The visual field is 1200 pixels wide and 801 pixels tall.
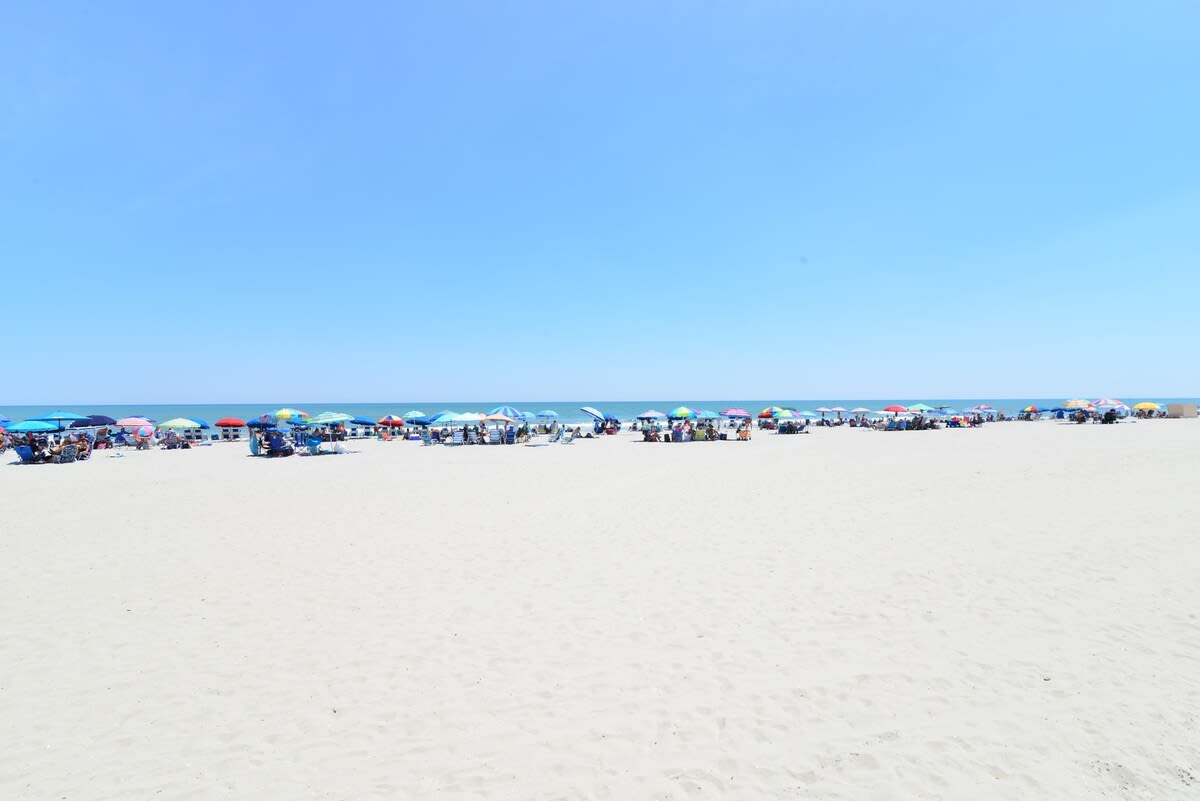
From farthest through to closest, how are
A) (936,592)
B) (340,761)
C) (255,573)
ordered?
(255,573), (936,592), (340,761)

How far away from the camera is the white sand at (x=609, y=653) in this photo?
3.39 metres

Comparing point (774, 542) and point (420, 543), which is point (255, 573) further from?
point (774, 542)

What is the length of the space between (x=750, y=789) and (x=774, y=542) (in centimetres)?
535

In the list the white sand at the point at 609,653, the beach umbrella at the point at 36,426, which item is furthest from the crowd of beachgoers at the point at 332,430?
the white sand at the point at 609,653

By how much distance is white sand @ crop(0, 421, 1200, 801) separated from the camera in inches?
133

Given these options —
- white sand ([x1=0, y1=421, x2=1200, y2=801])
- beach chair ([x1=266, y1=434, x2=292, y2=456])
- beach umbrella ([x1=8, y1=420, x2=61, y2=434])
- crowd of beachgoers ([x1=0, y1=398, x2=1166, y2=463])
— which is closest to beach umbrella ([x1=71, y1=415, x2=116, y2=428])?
crowd of beachgoers ([x1=0, y1=398, x2=1166, y2=463])

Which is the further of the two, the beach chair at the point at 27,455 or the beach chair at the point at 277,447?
the beach chair at the point at 277,447

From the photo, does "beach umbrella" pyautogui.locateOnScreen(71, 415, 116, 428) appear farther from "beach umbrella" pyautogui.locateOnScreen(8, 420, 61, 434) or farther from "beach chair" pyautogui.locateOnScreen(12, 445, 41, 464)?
"beach chair" pyautogui.locateOnScreen(12, 445, 41, 464)

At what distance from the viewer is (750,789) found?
3205 millimetres

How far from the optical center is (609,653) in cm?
488

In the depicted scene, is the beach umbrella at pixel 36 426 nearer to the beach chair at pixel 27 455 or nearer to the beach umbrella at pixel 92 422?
the beach umbrella at pixel 92 422

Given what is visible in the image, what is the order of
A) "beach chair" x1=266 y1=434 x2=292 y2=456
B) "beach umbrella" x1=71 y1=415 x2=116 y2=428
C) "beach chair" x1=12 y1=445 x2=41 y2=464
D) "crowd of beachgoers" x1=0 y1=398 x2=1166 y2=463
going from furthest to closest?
1. "beach umbrella" x1=71 y1=415 x2=116 y2=428
2. "crowd of beachgoers" x1=0 y1=398 x2=1166 y2=463
3. "beach chair" x1=266 y1=434 x2=292 y2=456
4. "beach chair" x1=12 y1=445 x2=41 y2=464

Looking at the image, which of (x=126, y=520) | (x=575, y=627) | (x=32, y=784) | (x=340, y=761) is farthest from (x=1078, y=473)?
(x=126, y=520)

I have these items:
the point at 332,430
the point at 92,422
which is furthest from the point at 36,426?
the point at 332,430
